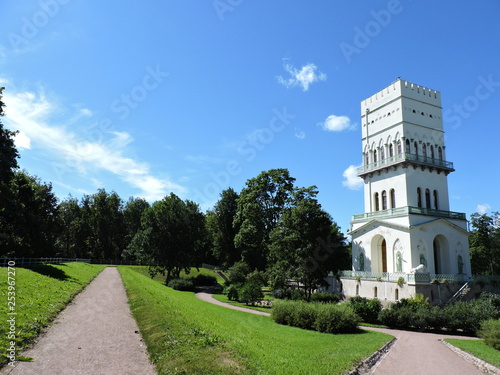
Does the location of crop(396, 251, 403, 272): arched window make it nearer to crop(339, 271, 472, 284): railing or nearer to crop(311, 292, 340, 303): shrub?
crop(339, 271, 472, 284): railing

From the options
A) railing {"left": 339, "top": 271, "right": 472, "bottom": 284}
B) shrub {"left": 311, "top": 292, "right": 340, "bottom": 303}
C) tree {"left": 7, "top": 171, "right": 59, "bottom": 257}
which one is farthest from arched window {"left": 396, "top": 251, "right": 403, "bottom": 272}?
tree {"left": 7, "top": 171, "right": 59, "bottom": 257}

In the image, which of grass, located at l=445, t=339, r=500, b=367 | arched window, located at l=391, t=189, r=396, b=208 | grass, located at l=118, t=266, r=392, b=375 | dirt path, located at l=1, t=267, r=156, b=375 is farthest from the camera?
arched window, located at l=391, t=189, r=396, b=208

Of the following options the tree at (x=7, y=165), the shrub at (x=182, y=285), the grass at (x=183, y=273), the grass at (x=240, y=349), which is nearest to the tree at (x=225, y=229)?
the grass at (x=183, y=273)

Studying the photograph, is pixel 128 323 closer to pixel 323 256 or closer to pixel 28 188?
pixel 323 256

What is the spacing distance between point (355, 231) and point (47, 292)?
93.5 ft

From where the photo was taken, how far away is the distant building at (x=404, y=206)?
29656 mm

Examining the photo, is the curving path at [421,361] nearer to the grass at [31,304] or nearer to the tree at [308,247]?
the grass at [31,304]

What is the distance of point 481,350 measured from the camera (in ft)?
44.4

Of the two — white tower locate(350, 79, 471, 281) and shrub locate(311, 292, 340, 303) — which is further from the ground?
white tower locate(350, 79, 471, 281)

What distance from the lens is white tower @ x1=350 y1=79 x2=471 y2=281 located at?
101 ft

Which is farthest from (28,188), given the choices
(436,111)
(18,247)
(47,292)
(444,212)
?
(436,111)

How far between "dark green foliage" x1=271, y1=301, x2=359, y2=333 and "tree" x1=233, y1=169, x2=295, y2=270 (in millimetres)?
24852

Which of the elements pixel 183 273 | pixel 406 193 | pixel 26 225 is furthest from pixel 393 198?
pixel 26 225

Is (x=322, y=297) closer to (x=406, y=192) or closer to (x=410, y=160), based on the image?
(x=406, y=192)
